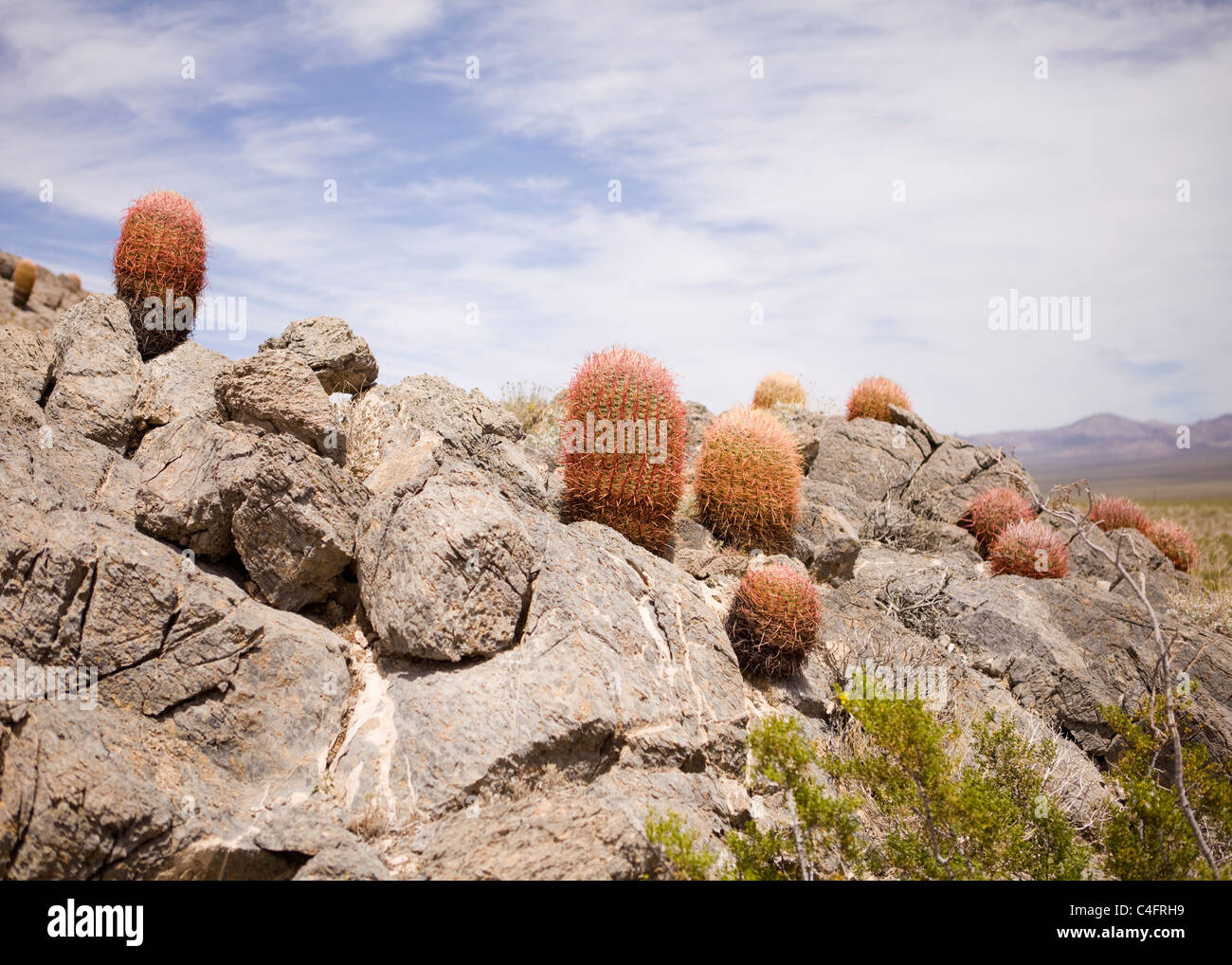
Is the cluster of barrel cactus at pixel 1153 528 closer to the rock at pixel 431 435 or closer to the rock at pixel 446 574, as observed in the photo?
the rock at pixel 431 435

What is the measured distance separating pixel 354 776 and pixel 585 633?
1.72 meters

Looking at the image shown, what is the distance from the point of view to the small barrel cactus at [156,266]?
25.2 ft

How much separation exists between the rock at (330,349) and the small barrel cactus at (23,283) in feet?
81.5

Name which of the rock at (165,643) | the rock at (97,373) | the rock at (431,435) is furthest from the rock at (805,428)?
the rock at (97,373)

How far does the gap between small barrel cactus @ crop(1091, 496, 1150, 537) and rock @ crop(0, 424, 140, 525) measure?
48.6ft

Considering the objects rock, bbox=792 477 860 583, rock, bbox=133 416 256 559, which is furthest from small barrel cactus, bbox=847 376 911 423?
rock, bbox=133 416 256 559

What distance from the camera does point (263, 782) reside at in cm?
461

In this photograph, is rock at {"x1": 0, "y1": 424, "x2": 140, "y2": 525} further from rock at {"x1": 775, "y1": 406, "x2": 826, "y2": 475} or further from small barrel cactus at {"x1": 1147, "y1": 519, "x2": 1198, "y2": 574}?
small barrel cactus at {"x1": 1147, "y1": 519, "x2": 1198, "y2": 574}
